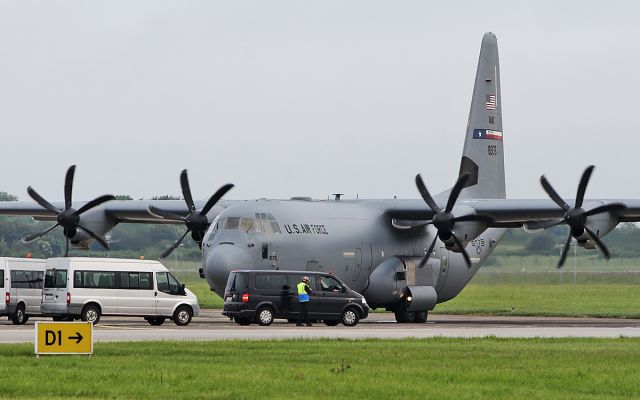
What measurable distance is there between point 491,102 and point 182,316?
55.2 ft

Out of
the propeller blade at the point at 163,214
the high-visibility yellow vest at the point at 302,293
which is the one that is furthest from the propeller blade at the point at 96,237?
the high-visibility yellow vest at the point at 302,293

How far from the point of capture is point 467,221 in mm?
39438

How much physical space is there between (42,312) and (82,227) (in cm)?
564

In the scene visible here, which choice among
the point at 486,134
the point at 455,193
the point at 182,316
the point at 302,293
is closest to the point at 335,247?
the point at 455,193

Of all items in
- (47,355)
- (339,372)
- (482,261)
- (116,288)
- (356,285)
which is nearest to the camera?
(339,372)

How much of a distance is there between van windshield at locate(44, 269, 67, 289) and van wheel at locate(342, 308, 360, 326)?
8.30 meters

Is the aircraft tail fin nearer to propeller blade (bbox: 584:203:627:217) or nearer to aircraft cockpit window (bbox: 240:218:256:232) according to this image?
propeller blade (bbox: 584:203:627:217)

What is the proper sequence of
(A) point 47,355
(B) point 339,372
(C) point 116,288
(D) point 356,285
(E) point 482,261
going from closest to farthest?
(B) point 339,372
(A) point 47,355
(C) point 116,288
(D) point 356,285
(E) point 482,261

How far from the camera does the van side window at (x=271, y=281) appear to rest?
35.6 metres

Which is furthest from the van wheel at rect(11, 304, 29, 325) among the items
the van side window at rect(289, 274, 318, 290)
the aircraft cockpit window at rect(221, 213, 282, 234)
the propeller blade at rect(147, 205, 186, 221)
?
the van side window at rect(289, 274, 318, 290)

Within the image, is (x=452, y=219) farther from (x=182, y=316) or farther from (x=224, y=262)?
(x=182, y=316)

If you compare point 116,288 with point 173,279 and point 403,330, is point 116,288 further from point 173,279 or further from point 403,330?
point 403,330

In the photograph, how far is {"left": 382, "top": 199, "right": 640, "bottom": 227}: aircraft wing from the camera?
132 feet

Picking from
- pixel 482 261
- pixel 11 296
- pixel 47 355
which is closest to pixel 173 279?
pixel 11 296
